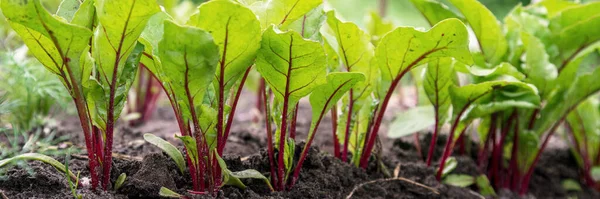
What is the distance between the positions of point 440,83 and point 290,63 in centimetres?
68

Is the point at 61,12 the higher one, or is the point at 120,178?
the point at 61,12

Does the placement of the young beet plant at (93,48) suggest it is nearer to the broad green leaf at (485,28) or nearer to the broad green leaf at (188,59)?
the broad green leaf at (188,59)

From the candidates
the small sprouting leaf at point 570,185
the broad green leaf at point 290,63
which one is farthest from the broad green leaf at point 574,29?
the broad green leaf at point 290,63

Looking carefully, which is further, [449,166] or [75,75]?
[449,166]

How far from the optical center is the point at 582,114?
8.73 ft

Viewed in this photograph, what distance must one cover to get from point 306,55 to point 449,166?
3.22ft

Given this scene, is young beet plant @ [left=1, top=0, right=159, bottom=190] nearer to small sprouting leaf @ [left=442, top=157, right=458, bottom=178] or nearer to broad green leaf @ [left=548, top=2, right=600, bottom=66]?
small sprouting leaf @ [left=442, top=157, right=458, bottom=178]

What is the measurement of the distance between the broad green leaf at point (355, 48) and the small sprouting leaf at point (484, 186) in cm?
71

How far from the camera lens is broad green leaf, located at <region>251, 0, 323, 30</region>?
1.31m

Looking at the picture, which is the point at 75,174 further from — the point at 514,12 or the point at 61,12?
the point at 514,12

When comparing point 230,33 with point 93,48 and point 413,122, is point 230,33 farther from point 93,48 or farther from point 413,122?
point 413,122

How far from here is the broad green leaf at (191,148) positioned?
51.0 inches

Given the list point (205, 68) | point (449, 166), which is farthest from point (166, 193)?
point (449, 166)

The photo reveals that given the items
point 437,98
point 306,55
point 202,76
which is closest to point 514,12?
point 437,98
